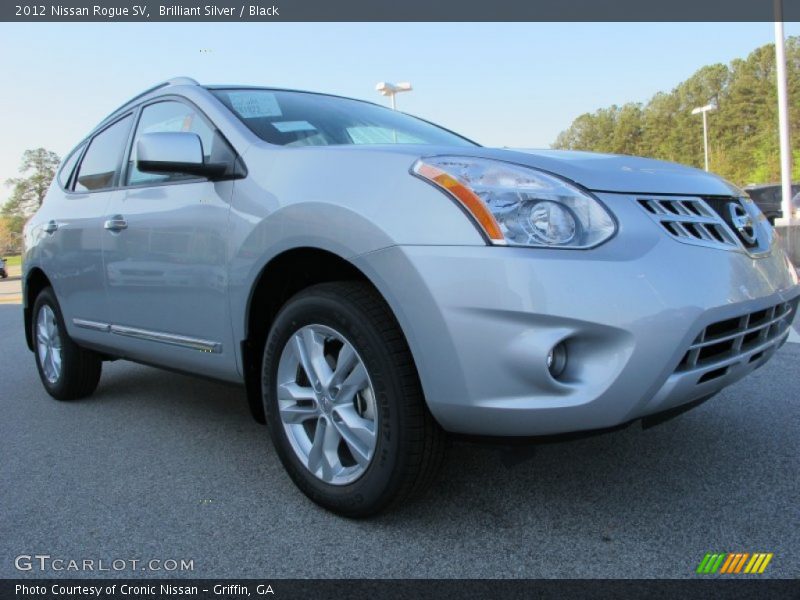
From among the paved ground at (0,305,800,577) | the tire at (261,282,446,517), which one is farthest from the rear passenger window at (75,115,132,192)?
the tire at (261,282,446,517)

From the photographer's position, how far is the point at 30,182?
67.5 metres

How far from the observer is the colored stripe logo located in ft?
5.94

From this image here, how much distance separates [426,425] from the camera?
→ 6.49ft

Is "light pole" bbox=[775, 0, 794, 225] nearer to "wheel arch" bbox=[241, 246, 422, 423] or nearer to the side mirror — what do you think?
"wheel arch" bbox=[241, 246, 422, 423]

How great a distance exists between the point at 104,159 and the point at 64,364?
1242 mm

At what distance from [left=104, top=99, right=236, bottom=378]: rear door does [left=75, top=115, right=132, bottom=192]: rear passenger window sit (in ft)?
0.80

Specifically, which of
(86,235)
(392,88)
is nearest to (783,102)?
(392,88)

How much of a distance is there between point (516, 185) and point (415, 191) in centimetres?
28

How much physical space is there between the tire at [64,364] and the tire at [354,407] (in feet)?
6.89

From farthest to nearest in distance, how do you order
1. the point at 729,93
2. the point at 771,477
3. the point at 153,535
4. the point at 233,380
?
the point at 729,93 < the point at 233,380 < the point at 771,477 < the point at 153,535

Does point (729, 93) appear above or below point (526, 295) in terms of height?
above

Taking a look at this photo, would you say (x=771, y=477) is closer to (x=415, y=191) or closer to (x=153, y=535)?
(x=415, y=191)
